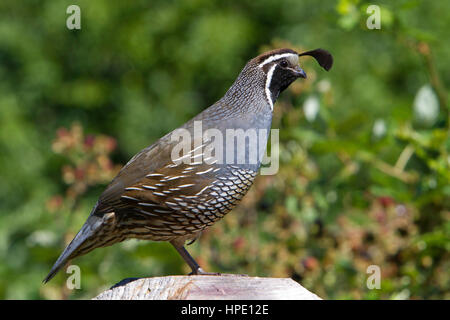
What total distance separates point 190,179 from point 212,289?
0.74 meters

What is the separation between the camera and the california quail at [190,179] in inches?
124

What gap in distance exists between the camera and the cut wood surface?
2.52 metres

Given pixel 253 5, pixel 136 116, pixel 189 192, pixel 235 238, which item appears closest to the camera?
pixel 189 192

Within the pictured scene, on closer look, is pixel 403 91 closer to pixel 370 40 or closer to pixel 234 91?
pixel 370 40

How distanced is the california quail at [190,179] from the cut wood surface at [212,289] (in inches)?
18.2

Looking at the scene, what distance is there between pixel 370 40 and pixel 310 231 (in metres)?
5.46

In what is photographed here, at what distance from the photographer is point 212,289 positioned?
8.36 ft

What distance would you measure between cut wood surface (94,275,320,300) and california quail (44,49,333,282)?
463 millimetres

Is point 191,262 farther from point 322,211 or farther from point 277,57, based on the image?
point 322,211

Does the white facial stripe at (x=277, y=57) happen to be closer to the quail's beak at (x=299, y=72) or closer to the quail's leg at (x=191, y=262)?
the quail's beak at (x=299, y=72)

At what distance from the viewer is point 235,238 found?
4.43 meters

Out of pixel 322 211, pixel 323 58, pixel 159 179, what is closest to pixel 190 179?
pixel 159 179

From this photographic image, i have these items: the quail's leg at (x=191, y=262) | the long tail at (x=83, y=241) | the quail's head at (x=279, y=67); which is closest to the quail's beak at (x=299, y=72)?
the quail's head at (x=279, y=67)
